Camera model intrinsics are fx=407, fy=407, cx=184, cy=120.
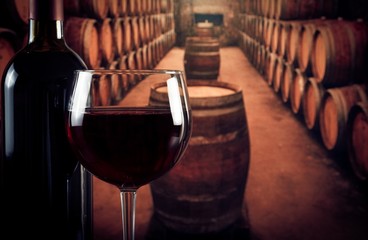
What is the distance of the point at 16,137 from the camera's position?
0.87 metres

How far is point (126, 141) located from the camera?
2.32 feet

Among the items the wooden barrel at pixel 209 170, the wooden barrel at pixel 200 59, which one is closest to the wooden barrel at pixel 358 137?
the wooden barrel at pixel 209 170

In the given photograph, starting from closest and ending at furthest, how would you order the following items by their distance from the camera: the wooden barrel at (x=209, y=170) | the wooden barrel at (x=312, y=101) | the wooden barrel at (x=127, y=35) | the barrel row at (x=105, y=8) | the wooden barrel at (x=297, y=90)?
1. the wooden barrel at (x=209, y=170)
2. the barrel row at (x=105, y=8)
3. the wooden barrel at (x=312, y=101)
4. the wooden barrel at (x=297, y=90)
5. the wooden barrel at (x=127, y=35)

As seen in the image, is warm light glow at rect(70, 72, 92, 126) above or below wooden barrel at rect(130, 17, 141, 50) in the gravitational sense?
below

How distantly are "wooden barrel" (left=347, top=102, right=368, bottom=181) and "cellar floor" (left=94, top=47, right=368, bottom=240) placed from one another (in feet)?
0.66

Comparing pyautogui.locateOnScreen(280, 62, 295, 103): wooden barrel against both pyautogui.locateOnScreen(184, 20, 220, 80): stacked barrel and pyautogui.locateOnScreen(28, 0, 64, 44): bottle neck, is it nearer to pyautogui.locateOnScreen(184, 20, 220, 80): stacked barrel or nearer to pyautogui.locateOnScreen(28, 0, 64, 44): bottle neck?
pyautogui.locateOnScreen(184, 20, 220, 80): stacked barrel

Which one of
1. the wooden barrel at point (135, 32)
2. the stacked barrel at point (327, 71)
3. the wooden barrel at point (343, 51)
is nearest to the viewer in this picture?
the stacked barrel at point (327, 71)

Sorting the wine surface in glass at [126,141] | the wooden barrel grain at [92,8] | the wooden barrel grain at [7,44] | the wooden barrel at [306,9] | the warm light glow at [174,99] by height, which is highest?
the wooden barrel at [306,9]

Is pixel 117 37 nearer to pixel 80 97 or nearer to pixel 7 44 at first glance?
pixel 7 44

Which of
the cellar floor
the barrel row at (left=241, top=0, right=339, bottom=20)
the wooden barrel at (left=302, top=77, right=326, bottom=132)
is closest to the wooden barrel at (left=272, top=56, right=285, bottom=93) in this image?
the barrel row at (left=241, top=0, right=339, bottom=20)

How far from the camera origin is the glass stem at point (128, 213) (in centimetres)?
69

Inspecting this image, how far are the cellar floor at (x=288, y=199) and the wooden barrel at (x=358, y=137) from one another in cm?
20

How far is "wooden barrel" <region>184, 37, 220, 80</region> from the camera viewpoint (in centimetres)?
682

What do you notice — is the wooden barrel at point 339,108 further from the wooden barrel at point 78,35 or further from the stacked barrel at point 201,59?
the stacked barrel at point 201,59
